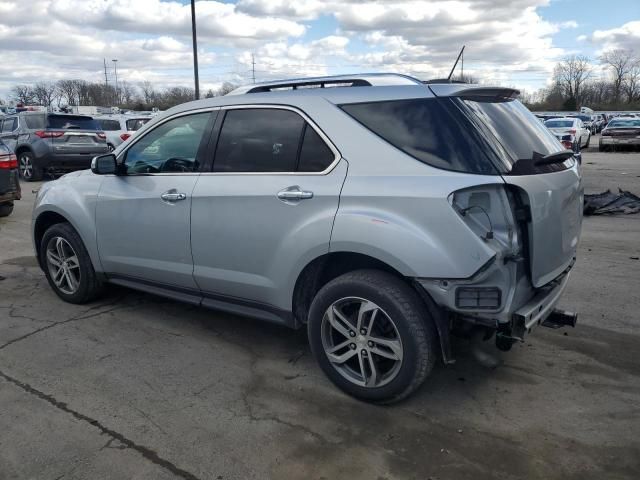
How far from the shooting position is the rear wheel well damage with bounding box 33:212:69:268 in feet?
17.0

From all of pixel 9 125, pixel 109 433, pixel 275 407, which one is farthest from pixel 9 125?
pixel 275 407

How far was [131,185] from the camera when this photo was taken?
4.39 m

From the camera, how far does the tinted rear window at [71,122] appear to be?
1440 cm

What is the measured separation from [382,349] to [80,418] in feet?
5.91

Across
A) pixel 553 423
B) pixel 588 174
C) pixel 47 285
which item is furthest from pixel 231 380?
pixel 588 174

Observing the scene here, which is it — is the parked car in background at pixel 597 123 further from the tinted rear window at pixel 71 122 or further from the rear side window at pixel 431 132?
the rear side window at pixel 431 132

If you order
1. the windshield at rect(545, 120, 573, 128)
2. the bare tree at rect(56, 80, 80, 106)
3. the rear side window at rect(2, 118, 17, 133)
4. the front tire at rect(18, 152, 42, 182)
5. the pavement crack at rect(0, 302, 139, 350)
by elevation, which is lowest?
the pavement crack at rect(0, 302, 139, 350)

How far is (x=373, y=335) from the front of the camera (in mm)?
3250

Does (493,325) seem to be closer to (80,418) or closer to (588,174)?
(80,418)

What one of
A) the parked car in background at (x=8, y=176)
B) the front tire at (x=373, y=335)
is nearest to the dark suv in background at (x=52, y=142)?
the parked car in background at (x=8, y=176)

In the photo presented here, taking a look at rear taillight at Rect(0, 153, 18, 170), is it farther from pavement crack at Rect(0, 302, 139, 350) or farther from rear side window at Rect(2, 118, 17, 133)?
rear side window at Rect(2, 118, 17, 133)

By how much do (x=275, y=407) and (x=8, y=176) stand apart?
25.5ft

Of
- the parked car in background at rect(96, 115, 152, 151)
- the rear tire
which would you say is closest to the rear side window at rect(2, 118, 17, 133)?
the parked car in background at rect(96, 115, 152, 151)

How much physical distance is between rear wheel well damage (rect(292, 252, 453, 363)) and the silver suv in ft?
0.04
